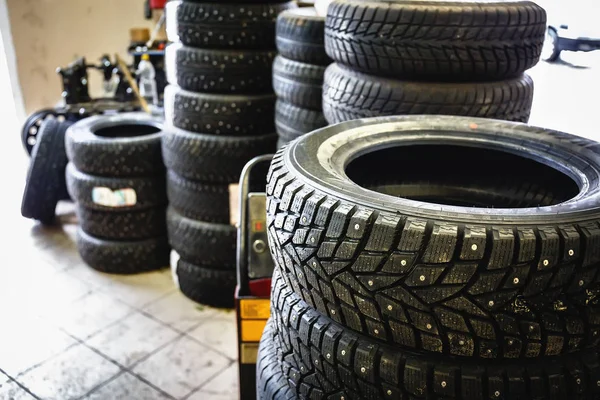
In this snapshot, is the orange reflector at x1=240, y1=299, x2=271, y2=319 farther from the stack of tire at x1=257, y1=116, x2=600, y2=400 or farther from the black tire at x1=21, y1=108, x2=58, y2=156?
the black tire at x1=21, y1=108, x2=58, y2=156

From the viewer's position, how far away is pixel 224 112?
8.48 feet

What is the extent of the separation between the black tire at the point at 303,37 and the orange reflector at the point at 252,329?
108 centimetres

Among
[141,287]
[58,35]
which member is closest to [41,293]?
[141,287]

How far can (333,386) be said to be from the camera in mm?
1016

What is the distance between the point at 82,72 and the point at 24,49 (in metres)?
1.12

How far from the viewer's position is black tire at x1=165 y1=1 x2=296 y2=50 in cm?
247

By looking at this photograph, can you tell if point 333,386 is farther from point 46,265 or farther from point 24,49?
point 24,49

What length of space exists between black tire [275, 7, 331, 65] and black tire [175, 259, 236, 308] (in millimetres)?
1204

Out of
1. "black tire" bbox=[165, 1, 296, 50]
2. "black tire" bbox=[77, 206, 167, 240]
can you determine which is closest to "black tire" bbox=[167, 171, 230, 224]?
"black tire" bbox=[77, 206, 167, 240]

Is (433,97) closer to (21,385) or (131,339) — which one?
(131,339)

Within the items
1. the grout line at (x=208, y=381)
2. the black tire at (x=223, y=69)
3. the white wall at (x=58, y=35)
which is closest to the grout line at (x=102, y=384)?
the grout line at (x=208, y=381)

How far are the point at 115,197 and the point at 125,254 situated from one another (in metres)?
0.37

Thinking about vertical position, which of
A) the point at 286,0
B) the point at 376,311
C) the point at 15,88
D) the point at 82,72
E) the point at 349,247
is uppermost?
the point at 286,0

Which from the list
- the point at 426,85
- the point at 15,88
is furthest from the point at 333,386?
the point at 15,88
